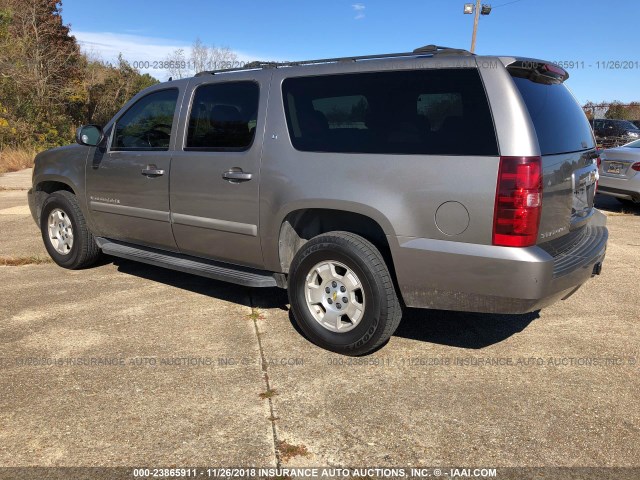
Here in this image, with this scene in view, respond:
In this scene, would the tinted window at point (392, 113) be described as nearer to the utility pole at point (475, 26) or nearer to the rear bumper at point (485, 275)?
the rear bumper at point (485, 275)

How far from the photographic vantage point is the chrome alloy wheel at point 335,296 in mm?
3500

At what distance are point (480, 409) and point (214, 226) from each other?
2.35 meters

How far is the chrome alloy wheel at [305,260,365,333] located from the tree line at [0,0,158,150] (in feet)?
55.5

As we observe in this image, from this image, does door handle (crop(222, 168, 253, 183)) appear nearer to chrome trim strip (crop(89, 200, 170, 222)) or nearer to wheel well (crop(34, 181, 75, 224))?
chrome trim strip (crop(89, 200, 170, 222))

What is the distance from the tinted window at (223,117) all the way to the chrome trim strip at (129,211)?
64 cm

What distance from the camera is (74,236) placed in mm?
5406

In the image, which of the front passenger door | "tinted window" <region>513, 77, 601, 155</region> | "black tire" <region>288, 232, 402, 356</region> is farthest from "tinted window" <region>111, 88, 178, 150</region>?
"tinted window" <region>513, 77, 601, 155</region>

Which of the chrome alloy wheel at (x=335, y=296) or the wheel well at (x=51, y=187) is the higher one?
the wheel well at (x=51, y=187)

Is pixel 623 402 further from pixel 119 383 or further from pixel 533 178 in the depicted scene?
pixel 119 383

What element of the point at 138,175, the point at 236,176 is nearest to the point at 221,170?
the point at 236,176

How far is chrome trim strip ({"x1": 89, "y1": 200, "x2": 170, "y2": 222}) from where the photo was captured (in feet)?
14.8

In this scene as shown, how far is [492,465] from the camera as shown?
8.06ft

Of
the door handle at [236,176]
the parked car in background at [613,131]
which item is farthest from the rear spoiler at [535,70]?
the parked car in background at [613,131]

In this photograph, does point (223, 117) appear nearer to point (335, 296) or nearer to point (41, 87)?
point (335, 296)
